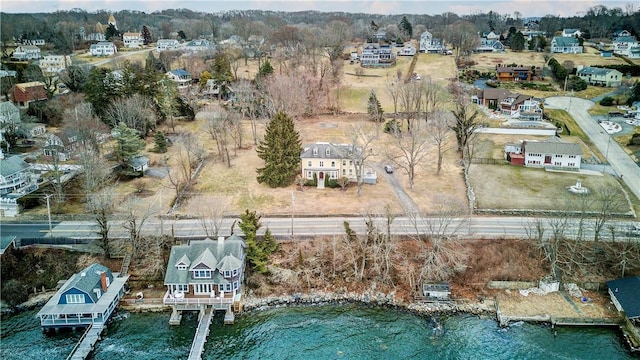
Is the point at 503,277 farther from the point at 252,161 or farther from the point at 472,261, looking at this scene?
the point at 252,161

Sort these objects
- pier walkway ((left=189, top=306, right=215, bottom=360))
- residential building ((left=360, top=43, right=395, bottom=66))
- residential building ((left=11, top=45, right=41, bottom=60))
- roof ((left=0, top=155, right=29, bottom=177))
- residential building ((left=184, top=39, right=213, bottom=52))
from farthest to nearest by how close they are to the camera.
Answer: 1. residential building ((left=184, top=39, right=213, bottom=52))
2. residential building ((left=11, top=45, right=41, bottom=60))
3. residential building ((left=360, top=43, right=395, bottom=66))
4. roof ((left=0, top=155, right=29, bottom=177))
5. pier walkway ((left=189, top=306, right=215, bottom=360))

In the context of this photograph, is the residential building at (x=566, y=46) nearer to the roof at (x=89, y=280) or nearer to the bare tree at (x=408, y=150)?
the bare tree at (x=408, y=150)

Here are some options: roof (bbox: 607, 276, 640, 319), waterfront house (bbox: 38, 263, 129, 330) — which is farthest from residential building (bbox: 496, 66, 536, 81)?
waterfront house (bbox: 38, 263, 129, 330)

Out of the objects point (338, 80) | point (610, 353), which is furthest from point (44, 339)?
point (338, 80)

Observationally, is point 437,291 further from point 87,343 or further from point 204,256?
point 87,343

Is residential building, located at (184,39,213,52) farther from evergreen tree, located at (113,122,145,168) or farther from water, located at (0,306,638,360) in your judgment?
water, located at (0,306,638,360)

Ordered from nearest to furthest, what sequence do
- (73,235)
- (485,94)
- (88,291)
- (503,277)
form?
(88,291)
(503,277)
(73,235)
(485,94)
